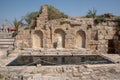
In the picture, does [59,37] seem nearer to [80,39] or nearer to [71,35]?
[71,35]

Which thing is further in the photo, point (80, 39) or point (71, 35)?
point (80, 39)

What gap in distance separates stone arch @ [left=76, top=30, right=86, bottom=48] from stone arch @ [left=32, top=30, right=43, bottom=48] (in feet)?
11.0

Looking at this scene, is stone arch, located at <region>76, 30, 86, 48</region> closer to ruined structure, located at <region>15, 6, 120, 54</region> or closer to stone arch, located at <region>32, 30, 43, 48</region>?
ruined structure, located at <region>15, 6, 120, 54</region>

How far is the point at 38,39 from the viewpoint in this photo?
53.4ft

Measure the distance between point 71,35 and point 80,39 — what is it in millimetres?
1178

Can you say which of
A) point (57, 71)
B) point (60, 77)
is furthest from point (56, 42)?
point (60, 77)


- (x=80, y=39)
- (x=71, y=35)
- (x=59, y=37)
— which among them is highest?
(x=71, y=35)

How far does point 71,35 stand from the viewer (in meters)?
15.6

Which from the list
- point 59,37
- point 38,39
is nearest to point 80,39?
point 59,37

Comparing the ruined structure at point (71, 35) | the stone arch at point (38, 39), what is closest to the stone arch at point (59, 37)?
the ruined structure at point (71, 35)

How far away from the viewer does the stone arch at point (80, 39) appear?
16094 millimetres

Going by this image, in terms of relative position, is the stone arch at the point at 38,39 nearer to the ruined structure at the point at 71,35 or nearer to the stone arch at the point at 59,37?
the ruined structure at the point at 71,35

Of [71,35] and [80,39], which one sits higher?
[71,35]

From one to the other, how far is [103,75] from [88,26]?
856 cm
